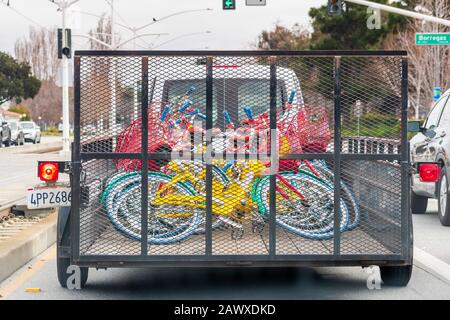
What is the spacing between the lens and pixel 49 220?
12672 mm

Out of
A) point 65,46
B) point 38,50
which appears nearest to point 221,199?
point 65,46

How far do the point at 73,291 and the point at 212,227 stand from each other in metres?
1.57

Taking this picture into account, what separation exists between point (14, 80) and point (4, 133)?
1949 inches

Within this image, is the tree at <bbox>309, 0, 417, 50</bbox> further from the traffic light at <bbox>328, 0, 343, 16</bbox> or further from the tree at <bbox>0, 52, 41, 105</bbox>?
the tree at <bbox>0, 52, 41, 105</bbox>

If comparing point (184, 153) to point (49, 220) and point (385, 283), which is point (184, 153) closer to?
point (385, 283)

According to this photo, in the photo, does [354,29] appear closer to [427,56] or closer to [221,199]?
[427,56]

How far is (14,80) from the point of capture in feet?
339

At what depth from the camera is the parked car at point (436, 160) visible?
14.2 meters

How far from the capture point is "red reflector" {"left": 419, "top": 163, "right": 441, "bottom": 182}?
14.4m

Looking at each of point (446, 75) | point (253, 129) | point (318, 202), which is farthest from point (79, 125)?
point (446, 75)

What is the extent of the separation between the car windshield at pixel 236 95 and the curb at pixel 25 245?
8.88 ft

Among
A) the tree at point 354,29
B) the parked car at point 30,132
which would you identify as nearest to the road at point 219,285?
the tree at point 354,29

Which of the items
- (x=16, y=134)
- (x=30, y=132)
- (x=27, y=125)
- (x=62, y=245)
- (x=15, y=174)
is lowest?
(x=30, y=132)

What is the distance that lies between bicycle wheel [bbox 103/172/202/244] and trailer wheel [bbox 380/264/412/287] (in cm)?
192
